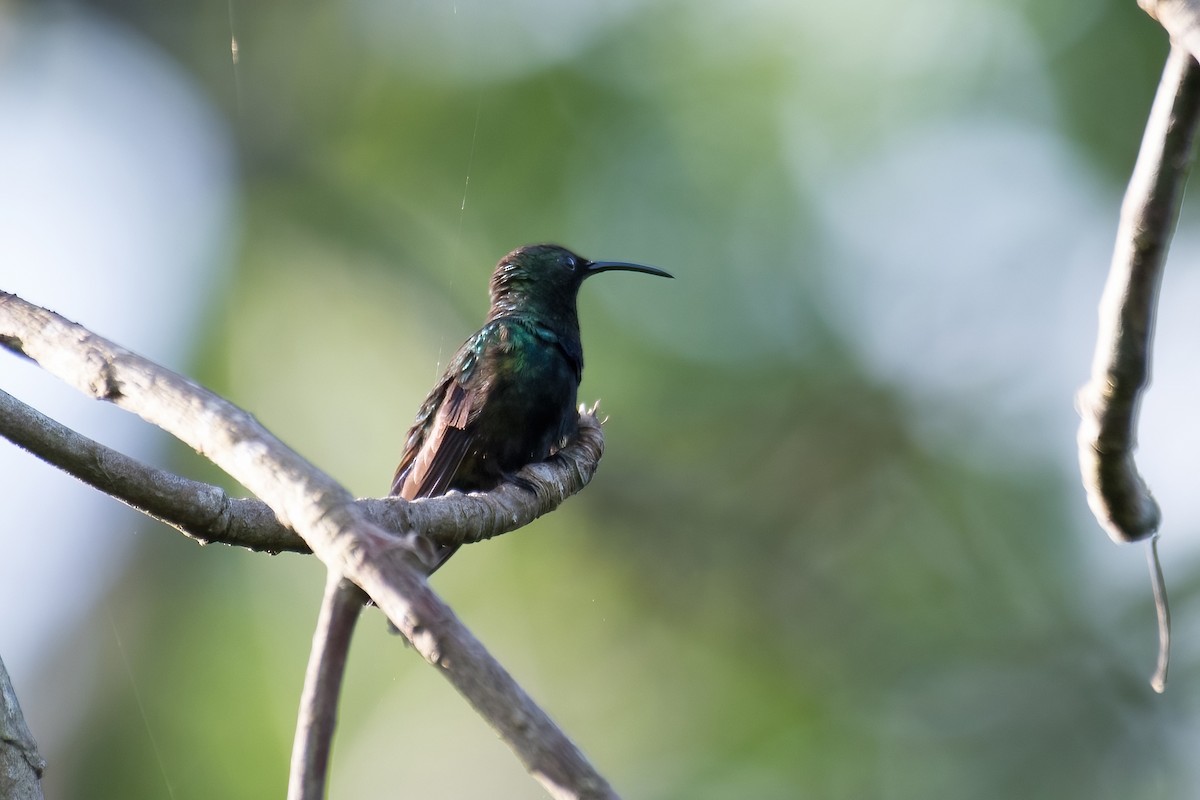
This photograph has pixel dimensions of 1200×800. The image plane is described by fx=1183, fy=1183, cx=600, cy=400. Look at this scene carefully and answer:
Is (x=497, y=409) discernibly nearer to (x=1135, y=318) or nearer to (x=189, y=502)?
(x=189, y=502)

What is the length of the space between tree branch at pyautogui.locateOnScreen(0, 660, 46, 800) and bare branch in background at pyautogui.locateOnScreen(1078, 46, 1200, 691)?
1.99 metres

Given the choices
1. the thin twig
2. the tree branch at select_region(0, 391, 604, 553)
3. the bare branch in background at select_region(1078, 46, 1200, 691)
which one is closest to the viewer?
the thin twig

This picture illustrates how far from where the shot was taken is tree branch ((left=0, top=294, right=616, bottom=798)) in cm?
128

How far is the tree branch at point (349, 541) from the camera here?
128 cm

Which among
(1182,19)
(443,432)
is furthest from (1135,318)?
(443,432)

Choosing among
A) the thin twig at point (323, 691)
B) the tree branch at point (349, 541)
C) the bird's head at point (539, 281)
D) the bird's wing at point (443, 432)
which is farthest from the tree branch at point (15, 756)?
the bird's head at point (539, 281)

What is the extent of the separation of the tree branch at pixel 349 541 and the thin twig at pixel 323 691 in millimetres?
37

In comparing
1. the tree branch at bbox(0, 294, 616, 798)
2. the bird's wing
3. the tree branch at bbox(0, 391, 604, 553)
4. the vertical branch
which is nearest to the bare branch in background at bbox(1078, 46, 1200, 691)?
the vertical branch

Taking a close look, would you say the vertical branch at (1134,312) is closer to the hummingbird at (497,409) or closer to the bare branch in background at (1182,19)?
the bare branch in background at (1182,19)

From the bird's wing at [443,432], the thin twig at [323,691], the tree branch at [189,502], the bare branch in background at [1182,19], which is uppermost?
the bird's wing at [443,432]

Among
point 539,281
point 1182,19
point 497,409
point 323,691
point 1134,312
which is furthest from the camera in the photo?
point 539,281

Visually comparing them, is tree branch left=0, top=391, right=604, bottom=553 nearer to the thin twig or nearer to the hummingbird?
the thin twig

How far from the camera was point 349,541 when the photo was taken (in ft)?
4.77

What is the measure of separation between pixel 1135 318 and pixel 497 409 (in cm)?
287
